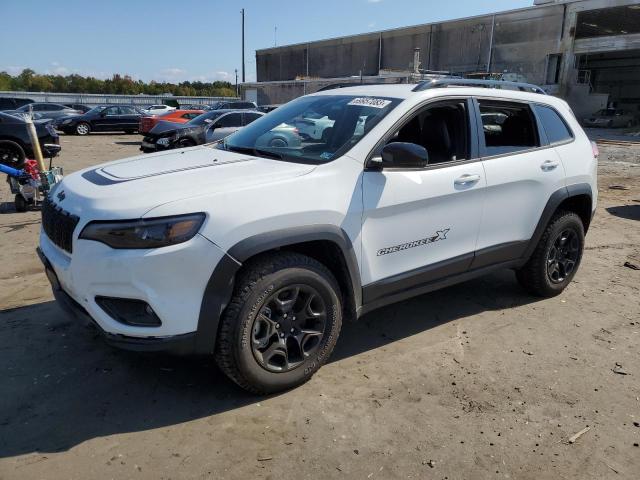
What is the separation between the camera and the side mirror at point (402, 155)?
10.3 feet

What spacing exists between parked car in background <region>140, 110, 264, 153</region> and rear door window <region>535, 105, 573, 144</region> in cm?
1050

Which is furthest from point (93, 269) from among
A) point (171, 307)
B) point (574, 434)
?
point (574, 434)

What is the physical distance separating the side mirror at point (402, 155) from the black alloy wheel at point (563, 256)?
6.57ft

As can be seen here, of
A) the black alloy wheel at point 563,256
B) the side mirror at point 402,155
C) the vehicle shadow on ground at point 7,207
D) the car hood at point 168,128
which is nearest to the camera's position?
the side mirror at point 402,155

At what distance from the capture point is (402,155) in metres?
3.13

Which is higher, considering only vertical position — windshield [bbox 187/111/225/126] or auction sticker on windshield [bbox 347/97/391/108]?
auction sticker on windshield [bbox 347/97/391/108]

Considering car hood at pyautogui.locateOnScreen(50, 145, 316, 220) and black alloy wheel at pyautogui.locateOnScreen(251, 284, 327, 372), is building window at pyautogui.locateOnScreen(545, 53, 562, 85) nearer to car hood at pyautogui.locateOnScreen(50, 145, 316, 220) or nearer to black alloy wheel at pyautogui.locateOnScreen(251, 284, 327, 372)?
car hood at pyautogui.locateOnScreen(50, 145, 316, 220)

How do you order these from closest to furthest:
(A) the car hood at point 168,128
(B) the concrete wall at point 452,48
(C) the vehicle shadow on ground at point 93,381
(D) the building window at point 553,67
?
(C) the vehicle shadow on ground at point 93,381 → (A) the car hood at point 168,128 → (D) the building window at point 553,67 → (B) the concrete wall at point 452,48

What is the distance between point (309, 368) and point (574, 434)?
5.01 ft

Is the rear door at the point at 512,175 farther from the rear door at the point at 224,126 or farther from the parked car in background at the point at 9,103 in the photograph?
the parked car in background at the point at 9,103

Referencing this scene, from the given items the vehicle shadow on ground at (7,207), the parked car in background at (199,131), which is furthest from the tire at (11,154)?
the parked car in background at (199,131)

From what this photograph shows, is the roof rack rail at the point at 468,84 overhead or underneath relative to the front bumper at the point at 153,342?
overhead

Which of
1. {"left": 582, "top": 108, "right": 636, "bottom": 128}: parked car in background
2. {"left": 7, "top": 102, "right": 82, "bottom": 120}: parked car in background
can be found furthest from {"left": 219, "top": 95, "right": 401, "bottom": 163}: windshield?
{"left": 582, "top": 108, "right": 636, "bottom": 128}: parked car in background

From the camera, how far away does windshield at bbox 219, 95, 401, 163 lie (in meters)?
3.34
